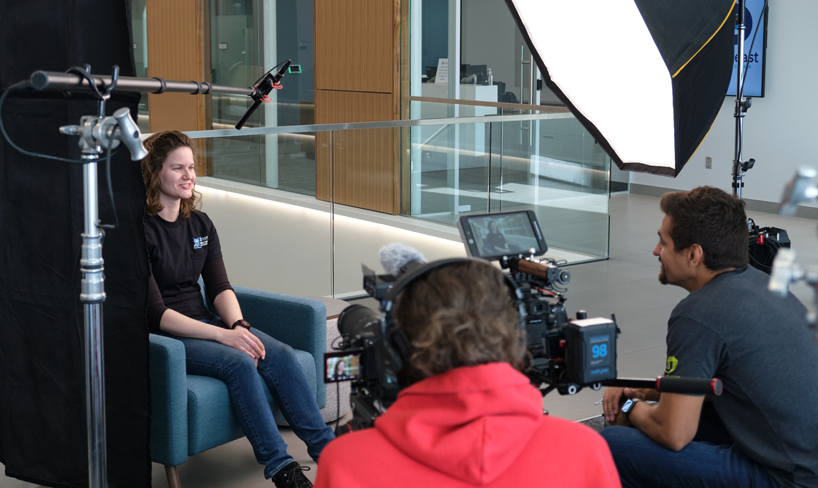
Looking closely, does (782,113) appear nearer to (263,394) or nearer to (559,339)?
(263,394)

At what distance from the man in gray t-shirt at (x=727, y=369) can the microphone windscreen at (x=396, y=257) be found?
0.79 m

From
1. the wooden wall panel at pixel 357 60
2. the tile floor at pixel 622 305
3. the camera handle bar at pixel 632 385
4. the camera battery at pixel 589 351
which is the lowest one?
the tile floor at pixel 622 305

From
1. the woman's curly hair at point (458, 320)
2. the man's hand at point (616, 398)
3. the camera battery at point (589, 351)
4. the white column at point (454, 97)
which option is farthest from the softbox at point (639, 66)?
the white column at point (454, 97)

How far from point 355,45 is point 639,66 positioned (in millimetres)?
3774

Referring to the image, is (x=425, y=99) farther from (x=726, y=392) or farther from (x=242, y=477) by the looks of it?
(x=726, y=392)

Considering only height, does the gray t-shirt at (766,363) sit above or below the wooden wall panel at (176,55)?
below

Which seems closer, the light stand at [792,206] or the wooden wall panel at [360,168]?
the light stand at [792,206]

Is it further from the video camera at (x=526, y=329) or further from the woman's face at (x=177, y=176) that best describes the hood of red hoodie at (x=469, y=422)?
the woman's face at (x=177, y=176)

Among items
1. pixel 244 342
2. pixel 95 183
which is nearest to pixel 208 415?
pixel 244 342

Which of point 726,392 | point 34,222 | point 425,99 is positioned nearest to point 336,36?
point 425,99

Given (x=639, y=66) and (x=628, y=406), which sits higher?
(x=639, y=66)

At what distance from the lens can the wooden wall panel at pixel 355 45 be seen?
17.7 ft

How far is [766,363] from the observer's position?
166 cm

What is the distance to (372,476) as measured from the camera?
91cm
